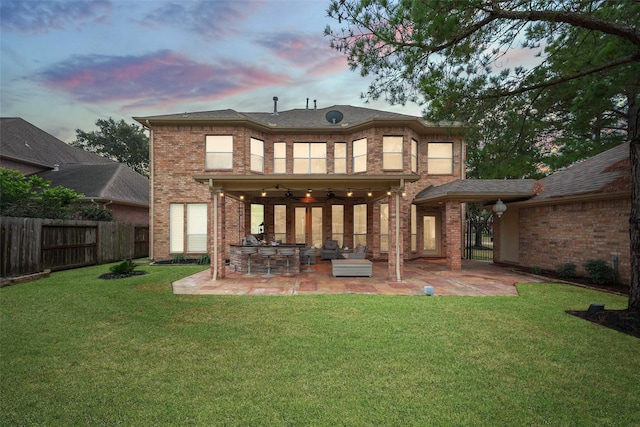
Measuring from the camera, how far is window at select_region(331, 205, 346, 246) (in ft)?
49.4

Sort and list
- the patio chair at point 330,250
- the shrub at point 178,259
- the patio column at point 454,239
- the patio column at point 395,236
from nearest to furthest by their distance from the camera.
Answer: the patio column at point 395,236 → the patio column at point 454,239 → the shrub at point 178,259 → the patio chair at point 330,250

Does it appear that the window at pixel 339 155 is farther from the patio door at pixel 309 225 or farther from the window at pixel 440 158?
the window at pixel 440 158

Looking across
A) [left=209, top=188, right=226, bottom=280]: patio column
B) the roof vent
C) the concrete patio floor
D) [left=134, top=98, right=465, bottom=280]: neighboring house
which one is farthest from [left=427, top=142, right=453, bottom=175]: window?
[left=209, top=188, right=226, bottom=280]: patio column

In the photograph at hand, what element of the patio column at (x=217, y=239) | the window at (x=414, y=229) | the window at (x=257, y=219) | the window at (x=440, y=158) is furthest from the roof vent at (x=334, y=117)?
the patio column at (x=217, y=239)

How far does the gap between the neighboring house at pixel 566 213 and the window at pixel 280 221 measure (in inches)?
269

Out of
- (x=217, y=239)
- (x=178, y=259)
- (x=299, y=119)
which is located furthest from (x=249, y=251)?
(x=299, y=119)

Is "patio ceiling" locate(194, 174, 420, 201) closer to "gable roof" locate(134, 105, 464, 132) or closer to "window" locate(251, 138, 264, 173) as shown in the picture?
"gable roof" locate(134, 105, 464, 132)

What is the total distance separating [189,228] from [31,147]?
13673mm

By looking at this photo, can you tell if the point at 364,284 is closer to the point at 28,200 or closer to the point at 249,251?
the point at 249,251

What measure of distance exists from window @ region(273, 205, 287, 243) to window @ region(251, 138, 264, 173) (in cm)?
218

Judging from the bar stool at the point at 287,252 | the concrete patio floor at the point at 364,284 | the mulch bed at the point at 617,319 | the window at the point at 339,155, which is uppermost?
the window at the point at 339,155

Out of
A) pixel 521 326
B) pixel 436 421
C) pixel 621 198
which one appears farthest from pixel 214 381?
pixel 621 198

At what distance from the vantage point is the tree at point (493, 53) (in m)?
4.94

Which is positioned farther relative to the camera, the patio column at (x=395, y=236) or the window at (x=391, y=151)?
the window at (x=391, y=151)
